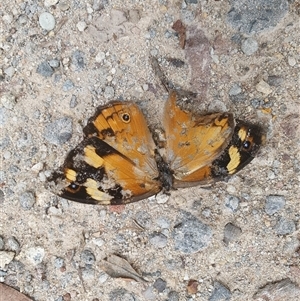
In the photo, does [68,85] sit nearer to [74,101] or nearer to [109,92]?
[74,101]

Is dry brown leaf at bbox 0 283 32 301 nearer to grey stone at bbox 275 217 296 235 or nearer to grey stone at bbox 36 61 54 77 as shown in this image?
grey stone at bbox 36 61 54 77

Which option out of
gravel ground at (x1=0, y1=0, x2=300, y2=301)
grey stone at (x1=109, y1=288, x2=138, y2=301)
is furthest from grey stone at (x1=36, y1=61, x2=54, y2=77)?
grey stone at (x1=109, y1=288, x2=138, y2=301)

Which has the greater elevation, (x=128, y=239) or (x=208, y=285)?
(x=128, y=239)

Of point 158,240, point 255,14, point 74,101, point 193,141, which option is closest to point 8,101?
point 74,101

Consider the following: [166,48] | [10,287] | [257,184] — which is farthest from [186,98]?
[10,287]

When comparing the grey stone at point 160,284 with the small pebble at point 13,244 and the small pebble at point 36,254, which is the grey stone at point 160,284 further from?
Answer: the small pebble at point 13,244

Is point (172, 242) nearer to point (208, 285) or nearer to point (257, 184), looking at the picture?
point (208, 285)
